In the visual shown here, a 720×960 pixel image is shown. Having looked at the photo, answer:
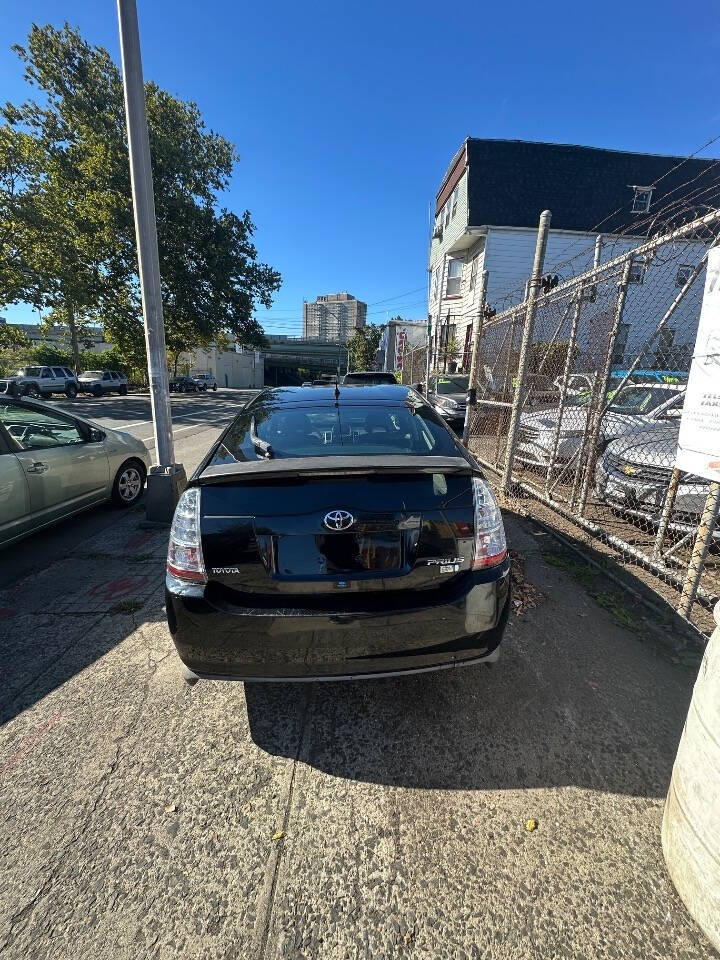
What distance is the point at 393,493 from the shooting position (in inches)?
76.6

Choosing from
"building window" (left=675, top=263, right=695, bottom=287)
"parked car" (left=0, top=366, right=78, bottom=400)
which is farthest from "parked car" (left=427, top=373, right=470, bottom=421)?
"parked car" (left=0, top=366, right=78, bottom=400)

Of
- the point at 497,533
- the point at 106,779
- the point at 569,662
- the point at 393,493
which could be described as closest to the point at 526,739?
the point at 569,662

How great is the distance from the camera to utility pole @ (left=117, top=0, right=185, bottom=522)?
455 cm

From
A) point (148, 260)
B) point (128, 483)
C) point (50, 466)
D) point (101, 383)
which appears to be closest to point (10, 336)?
point (101, 383)

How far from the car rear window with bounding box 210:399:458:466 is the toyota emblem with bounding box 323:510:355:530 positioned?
41 centimetres

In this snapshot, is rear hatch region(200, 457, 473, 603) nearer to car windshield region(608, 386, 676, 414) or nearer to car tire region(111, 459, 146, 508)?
car tire region(111, 459, 146, 508)

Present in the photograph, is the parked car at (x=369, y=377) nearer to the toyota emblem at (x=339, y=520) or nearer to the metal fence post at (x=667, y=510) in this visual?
the metal fence post at (x=667, y=510)

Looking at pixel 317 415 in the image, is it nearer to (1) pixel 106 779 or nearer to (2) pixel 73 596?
(1) pixel 106 779

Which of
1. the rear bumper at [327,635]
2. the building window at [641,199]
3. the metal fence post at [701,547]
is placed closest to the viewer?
the rear bumper at [327,635]

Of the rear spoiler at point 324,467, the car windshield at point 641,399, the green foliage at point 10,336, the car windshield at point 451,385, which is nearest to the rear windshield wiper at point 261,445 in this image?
the rear spoiler at point 324,467

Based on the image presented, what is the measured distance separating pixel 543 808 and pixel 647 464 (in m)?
3.87

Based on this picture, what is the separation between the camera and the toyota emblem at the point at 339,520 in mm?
1872

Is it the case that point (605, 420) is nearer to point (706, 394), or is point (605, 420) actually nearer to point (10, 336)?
point (706, 394)

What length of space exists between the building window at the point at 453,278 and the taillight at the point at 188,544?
2319cm
